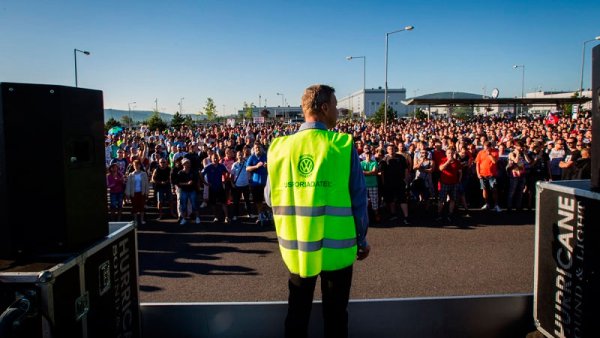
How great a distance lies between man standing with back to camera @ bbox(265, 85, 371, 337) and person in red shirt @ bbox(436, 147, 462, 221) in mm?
7875

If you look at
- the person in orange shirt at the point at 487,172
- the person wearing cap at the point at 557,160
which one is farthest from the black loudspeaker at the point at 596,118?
the person wearing cap at the point at 557,160

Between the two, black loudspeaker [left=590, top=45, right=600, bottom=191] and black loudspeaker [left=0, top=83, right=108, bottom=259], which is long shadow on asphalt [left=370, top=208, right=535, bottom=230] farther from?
black loudspeaker [left=0, top=83, right=108, bottom=259]

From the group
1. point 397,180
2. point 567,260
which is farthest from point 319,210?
point 397,180

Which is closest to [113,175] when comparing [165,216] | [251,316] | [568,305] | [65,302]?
[165,216]

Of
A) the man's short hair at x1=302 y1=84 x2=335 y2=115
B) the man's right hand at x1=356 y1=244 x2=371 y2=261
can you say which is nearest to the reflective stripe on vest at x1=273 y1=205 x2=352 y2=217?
the man's right hand at x1=356 y1=244 x2=371 y2=261

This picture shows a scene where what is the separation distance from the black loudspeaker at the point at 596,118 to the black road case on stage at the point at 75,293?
2.93 meters

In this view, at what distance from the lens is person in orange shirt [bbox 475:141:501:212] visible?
10.4 metres

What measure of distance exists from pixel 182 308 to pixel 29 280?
4.71 feet

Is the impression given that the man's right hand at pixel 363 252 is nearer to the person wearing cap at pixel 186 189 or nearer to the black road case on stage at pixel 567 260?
the black road case on stage at pixel 567 260

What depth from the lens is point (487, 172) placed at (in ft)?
34.2

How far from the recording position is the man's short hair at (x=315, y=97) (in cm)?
260

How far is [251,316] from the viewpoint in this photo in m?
3.16

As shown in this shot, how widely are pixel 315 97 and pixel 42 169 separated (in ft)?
5.07

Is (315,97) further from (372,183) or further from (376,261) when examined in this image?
(372,183)
